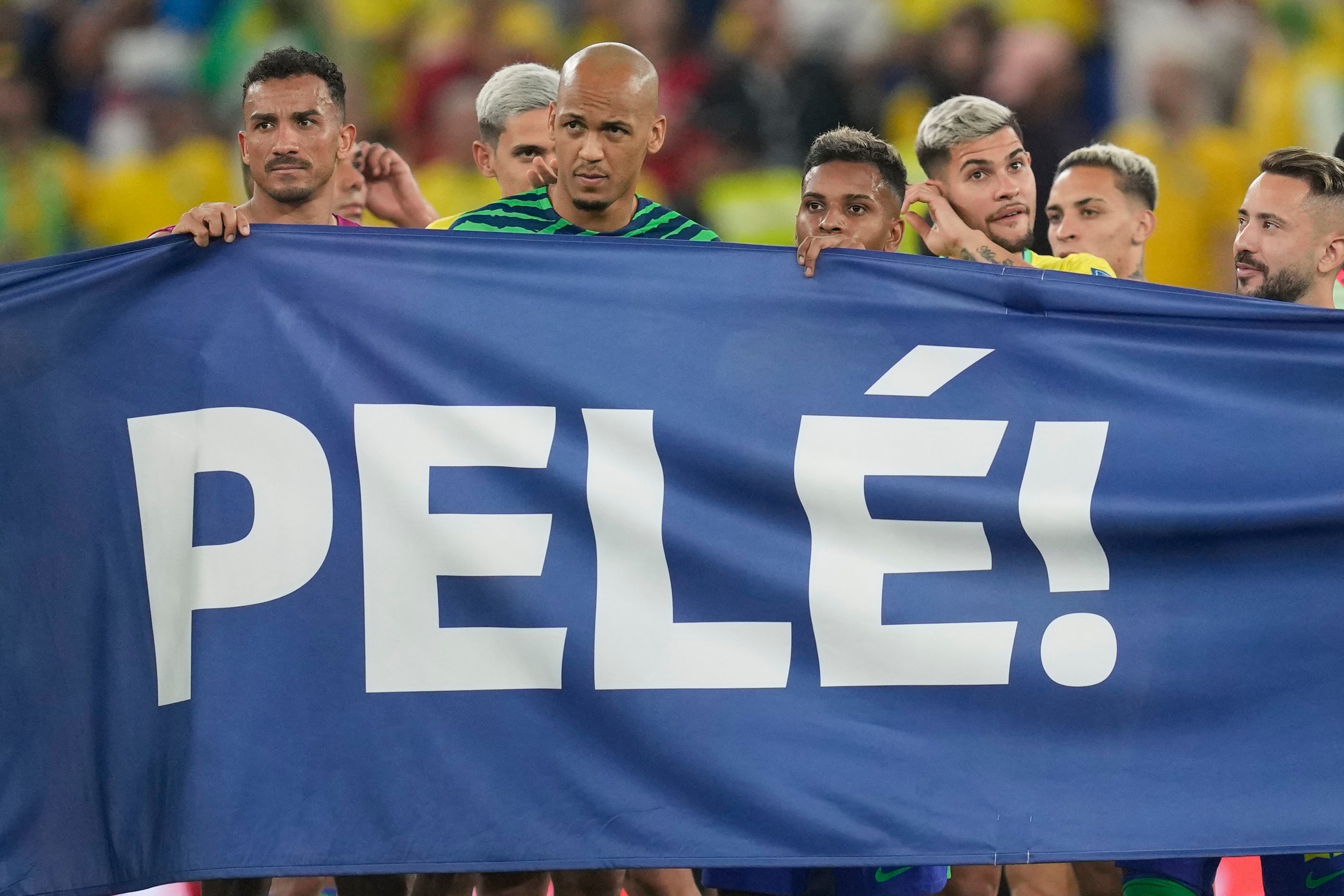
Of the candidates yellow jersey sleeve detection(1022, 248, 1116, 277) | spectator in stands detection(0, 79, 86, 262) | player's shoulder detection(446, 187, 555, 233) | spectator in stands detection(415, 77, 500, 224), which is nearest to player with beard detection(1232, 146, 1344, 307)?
yellow jersey sleeve detection(1022, 248, 1116, 277)

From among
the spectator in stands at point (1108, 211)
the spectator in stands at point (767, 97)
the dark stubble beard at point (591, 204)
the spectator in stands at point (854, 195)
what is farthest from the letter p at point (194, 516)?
the spectator in stands at point (767, 97)

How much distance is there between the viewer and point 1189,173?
711 cm

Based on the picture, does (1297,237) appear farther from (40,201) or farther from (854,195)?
(40,201)

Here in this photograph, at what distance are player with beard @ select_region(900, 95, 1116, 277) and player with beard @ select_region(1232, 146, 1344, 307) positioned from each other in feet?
1.21

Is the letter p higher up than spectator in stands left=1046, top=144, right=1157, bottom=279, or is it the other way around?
spectator in stands left=1046, top=144, right=1157, bottom=279

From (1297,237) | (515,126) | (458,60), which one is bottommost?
(1297,237)

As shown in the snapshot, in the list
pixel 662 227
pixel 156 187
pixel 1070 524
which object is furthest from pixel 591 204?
pixel 156 187

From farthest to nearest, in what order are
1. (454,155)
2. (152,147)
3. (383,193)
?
(152,147) < (454,155) < (383,193)

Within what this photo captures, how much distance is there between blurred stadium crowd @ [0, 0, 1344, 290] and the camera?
7398 mm

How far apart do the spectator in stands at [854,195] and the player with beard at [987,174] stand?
0.29 metres

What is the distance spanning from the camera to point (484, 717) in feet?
9.43

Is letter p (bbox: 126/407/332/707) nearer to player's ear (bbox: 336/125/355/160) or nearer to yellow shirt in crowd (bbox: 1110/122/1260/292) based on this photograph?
player's ear (bbox: 336/125/355/160)

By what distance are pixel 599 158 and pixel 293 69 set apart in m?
0.70

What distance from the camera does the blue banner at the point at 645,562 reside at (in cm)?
284
